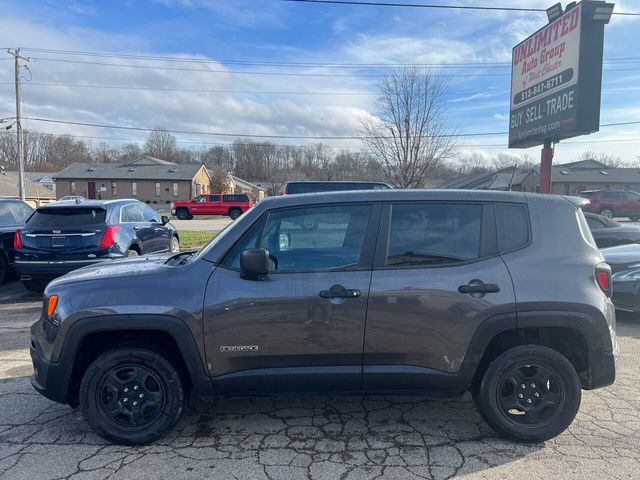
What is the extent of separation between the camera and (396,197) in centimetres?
316

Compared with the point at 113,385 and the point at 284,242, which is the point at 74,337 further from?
the point at 284,242

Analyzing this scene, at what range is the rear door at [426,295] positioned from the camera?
296cm

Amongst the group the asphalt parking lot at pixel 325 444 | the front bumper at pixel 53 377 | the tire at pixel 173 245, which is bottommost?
the asphalt parking lot at pixel 325 444

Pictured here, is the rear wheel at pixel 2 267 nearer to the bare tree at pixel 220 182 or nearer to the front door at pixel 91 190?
the bare tree at pixel 220 182

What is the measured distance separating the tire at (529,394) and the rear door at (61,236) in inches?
248

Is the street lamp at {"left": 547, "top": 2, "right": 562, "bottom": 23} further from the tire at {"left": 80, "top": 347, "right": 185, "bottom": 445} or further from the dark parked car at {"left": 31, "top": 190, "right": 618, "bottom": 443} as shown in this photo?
the tire at {"left": 80, "top": 347, "right": 185, "bottom": 445}

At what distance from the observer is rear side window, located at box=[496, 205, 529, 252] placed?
10.2 ft

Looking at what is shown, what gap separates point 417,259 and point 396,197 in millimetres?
480

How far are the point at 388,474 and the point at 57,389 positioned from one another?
7.70 ft

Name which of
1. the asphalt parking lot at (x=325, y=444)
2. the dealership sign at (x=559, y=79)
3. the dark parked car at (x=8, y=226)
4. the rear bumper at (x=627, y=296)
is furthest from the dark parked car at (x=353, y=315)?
the dealership sign at (x=559, y=79)

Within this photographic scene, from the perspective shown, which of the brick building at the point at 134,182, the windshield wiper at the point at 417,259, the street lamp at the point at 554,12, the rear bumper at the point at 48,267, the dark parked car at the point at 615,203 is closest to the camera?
the windshield wiper at the point at 417,259

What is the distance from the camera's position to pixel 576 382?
3039 millimetres

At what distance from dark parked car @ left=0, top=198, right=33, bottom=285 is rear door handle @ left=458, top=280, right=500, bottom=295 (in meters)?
8.98

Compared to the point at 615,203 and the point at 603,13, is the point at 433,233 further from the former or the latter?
the point at 615,203
